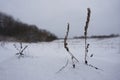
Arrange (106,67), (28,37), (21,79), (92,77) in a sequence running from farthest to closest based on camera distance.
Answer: (28,37)
(106,67)
(92,77)
(21,79)

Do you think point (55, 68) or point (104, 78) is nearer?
point (104, 78)

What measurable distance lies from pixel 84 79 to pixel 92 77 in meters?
0.21

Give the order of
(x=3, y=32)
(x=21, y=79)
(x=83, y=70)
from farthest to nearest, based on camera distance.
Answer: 1. (x=3, y=32)
2. (x=83, y=70)
3. (x=21, y=79)

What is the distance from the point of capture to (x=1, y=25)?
98.1ft

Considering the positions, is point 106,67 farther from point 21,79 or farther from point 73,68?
point 21,79

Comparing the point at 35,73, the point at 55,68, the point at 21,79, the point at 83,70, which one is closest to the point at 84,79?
the point at 83,70

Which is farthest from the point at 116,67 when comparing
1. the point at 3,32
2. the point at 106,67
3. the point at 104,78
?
the point at 3,32

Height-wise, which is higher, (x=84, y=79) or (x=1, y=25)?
(x=1, y=25)

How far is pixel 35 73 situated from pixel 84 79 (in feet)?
3.47

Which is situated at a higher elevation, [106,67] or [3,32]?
[3,32]

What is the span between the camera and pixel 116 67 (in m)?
3.31

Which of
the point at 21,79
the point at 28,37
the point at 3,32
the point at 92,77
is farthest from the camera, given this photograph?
the point at 28,37

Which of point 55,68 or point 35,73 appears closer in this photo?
point 35,73

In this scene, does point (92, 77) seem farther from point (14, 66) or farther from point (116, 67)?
point (14, 66)
